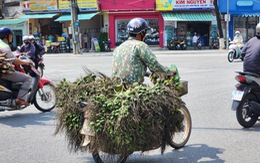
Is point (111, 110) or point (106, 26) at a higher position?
point (106, 26)

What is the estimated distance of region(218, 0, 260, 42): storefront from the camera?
3384 centimetres

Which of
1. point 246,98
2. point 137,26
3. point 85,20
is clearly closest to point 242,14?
point 85,20

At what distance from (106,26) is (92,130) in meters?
31.0

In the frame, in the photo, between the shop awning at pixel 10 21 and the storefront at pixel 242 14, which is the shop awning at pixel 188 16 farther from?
the shop awning at pixel 10 21

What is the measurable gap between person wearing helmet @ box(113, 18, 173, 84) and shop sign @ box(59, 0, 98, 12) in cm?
3032

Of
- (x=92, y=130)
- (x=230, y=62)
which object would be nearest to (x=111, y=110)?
(x=92, y=130)

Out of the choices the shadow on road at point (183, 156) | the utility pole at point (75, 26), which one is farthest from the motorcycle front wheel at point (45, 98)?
the utility pole at point (75, 26)

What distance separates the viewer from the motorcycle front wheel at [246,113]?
21.9ft

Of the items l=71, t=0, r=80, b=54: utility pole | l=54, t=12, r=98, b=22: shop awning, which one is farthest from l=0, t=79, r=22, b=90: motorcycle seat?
l=54, t=12, r=98, b=22: shop awning

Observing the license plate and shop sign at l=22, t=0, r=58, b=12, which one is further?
shop sign at l=22, t=0, r=58, b=12

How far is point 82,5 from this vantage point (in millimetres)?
35344

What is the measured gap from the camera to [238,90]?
22.3 feet

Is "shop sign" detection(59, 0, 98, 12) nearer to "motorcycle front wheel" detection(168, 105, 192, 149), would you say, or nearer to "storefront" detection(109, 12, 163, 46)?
"storefront" detection(109, 12, 163, 46)

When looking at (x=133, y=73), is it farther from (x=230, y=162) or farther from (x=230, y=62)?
(x=230, y=62)
